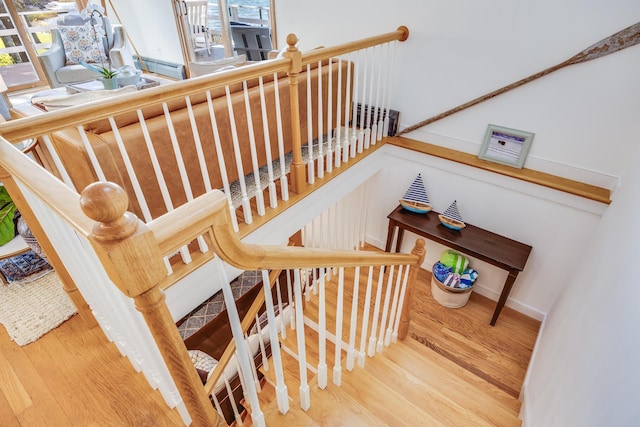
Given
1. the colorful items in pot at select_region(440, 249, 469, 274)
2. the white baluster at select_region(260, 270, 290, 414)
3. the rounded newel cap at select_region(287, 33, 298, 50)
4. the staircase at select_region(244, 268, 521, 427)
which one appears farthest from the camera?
the colorful items in pot at select_region(440, 249, 469, 274)

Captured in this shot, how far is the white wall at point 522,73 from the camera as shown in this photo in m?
2.05

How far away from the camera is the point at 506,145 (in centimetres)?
257

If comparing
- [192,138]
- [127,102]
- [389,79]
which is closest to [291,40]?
[192,138]

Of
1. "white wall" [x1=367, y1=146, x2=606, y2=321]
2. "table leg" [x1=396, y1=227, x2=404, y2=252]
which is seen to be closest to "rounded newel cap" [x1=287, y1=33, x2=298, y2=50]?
"white wall" [x1=367, y1=146, x2=606, y2=321]

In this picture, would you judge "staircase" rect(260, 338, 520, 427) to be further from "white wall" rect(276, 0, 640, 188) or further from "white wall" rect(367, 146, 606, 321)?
"white wall" rect(276, 0, 640, 188)

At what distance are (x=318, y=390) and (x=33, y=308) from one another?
1741 millimetres

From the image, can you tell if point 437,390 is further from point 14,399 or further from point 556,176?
point 14,399

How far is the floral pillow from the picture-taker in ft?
16.3

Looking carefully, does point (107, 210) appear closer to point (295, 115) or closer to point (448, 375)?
point (295, 115)

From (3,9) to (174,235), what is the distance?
7.48 meters

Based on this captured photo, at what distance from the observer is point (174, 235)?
1.72ft

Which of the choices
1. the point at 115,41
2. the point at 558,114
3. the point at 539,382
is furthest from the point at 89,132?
the point at 115,41

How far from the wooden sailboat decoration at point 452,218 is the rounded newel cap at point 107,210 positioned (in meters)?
2.67

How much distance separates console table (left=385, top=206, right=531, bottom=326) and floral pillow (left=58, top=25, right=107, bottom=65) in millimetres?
5258
